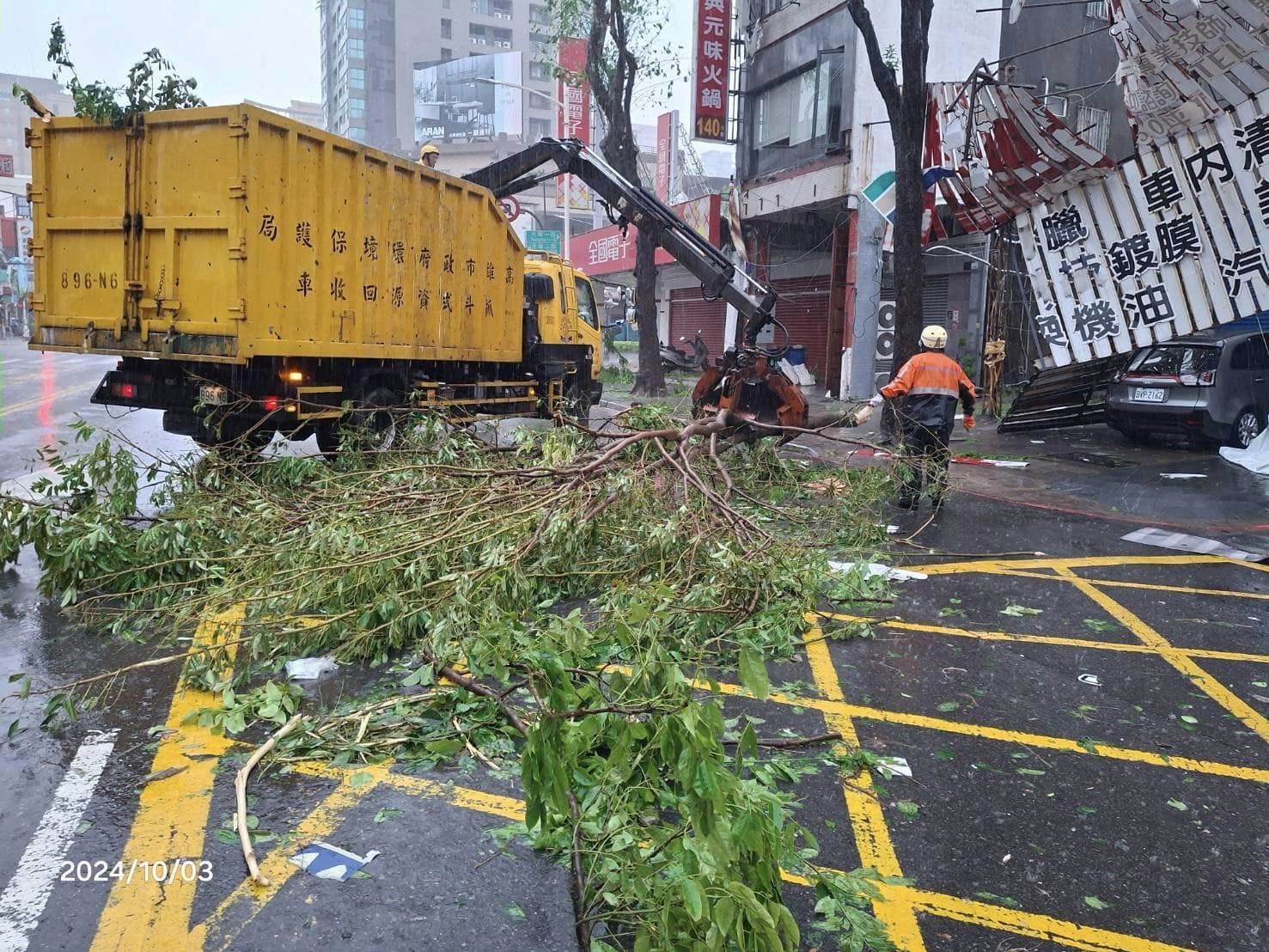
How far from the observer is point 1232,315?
11227 millimetres

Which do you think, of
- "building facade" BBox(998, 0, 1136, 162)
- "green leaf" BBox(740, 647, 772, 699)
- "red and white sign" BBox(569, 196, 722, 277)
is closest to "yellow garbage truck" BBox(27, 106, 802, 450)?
"green leaf" BBox(740, 647, 772, 699)

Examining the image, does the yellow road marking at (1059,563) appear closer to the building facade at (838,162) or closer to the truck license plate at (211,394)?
the truck license plate at (211,394)

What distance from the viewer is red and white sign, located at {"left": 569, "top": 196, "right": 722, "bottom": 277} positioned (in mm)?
24125

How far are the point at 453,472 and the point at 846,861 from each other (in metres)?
3.77

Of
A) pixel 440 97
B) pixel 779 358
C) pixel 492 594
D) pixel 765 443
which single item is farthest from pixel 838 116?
Answer: pixel 440 97

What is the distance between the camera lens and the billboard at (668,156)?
129ft

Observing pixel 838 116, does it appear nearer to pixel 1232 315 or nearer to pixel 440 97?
pixel 1232 315

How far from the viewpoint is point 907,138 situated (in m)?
11.8

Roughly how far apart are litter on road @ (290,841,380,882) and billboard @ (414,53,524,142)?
77.2 metres

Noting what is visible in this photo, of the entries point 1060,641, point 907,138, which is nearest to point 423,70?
point 907,138

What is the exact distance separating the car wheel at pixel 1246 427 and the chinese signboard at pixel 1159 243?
135cm

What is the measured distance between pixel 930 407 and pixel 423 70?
7868 centimetres

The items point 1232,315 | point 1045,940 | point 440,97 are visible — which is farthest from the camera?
point 440,97

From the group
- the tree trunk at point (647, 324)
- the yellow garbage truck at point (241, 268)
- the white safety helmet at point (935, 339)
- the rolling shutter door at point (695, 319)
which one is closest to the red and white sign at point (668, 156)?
the rolling shutter door at point (695, 319)
